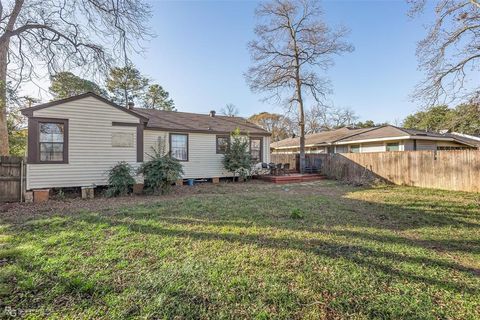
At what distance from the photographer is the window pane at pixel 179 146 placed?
35.5 ft

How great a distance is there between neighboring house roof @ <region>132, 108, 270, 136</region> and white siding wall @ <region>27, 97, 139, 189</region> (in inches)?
80.0

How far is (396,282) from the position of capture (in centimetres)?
250

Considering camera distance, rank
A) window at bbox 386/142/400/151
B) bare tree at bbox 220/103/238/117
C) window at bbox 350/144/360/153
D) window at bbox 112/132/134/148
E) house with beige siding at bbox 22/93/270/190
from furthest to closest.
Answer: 1. bare tree at bbox 220/103/238/117
2. window at bbox 350/144/360/153
3. window at bbox 386/142/400/151
4. window at bbox 112/132/134/148
5. house with beige siding at bbox 22/93/270/190

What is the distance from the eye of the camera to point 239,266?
279 cm

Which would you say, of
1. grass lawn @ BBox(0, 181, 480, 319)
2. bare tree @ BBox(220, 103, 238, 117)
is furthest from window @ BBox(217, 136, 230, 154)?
bare tree @ BBox(220, 103, 238, 117)

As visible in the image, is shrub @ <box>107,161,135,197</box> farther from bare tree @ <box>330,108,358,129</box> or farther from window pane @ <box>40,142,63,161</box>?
bare tree @ <box>330,108,358,129</box>

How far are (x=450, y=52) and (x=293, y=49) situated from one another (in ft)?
26.3

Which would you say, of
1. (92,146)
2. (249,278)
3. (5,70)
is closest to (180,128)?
(92,146)

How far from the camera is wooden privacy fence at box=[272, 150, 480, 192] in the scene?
8.55m

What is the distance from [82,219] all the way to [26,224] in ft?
3.20

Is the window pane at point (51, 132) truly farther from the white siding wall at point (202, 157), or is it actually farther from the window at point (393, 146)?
the window at point (393, 146)

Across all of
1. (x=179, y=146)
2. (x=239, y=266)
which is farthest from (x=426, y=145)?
(x=239, y=266)

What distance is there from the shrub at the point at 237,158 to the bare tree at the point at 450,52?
804 cm

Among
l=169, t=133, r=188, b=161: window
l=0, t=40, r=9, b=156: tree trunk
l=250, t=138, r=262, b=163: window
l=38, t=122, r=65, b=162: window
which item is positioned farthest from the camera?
l=250, t=138, r=262, b=163: window
